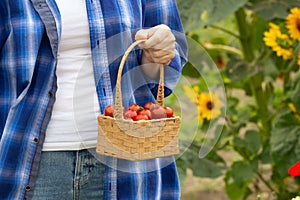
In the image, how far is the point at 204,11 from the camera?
2.90 meters

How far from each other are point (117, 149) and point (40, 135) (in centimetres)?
16

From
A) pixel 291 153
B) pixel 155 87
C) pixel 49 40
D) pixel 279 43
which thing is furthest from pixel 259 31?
pixel 49 40

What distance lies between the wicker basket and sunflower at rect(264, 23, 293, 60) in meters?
1.56

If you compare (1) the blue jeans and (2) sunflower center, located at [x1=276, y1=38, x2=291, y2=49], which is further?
(2) sunflower center, located at [x1=276, y1=38, x2=291, y2=49]

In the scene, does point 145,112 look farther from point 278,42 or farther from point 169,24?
point 278,42

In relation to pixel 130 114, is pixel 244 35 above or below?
below

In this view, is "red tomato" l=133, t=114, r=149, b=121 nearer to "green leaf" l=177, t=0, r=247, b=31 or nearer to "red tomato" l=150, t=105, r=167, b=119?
"red tomato" l=150, t=105, r=167, b=119

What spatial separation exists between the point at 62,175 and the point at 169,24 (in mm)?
410

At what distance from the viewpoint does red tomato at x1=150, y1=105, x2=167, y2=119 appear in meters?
1.46

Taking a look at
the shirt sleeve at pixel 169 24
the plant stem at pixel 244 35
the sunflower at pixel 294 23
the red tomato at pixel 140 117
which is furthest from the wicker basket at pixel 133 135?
the plant stem at pixel 244 35

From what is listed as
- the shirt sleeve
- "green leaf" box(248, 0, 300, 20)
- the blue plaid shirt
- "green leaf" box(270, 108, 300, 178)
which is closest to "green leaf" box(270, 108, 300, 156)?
"green leaf" box(270, 108, 300, 178)

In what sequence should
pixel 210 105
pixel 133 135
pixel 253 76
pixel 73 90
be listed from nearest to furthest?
pixel 133 135 < pixel 73 90 < pixel 210 105 < pixel 253 76

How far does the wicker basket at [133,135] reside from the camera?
1426mm

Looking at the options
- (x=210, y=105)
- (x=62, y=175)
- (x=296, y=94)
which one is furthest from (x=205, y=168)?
(x=62, y=175)
